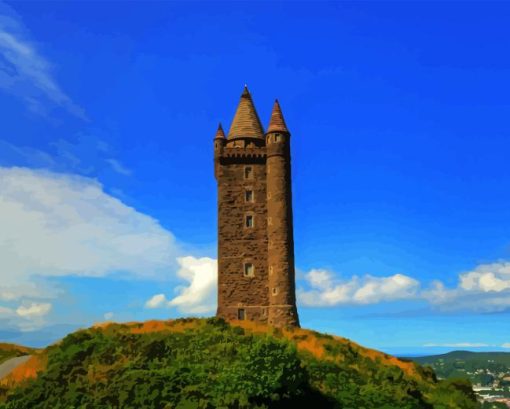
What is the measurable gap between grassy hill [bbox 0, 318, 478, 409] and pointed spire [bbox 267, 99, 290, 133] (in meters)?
16.7

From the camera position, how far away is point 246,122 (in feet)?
170

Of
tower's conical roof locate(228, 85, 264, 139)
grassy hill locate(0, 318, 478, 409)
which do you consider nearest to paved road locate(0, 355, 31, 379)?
grassy hill locate(0, 318, 478, 409)

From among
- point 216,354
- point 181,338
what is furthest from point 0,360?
point 216,354

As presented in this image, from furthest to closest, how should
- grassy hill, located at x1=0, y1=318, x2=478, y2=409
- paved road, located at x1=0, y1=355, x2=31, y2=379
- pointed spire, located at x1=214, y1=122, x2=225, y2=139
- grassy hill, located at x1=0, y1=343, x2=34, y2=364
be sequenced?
1. pointed spire, located at x1=214, y1=122, x2=225, y2=139
2. grassy hill, located at x1=0, y1=343, x2=34, y2=364
3. paved road, located at x1=0, y1=355, x2=31, y2=379
4. grassy hill, located at x1=0, y1=318, x2=478, y2=409

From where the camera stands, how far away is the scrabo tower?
155ft

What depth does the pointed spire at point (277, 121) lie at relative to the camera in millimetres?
49750

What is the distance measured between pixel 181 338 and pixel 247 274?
11981 millimetres

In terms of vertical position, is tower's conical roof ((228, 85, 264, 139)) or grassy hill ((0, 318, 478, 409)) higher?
tower's conical roof ((228, 85, 264, 139))

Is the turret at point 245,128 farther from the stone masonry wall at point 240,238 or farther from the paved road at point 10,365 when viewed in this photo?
the paved road at point 10,365

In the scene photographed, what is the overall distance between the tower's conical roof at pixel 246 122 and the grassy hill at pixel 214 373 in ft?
55.0

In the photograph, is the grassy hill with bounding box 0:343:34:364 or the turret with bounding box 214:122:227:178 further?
the turret with bounding box 214:122:227:178

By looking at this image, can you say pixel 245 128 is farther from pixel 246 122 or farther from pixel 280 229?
pixel 280 229

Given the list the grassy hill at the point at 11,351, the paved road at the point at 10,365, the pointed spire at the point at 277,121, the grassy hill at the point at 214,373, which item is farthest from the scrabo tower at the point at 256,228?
the grassy hill at the point at 11,351

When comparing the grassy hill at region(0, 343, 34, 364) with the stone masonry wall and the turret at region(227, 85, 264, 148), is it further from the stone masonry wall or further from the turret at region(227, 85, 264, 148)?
the turret at region(227, 85, 264, 148)
